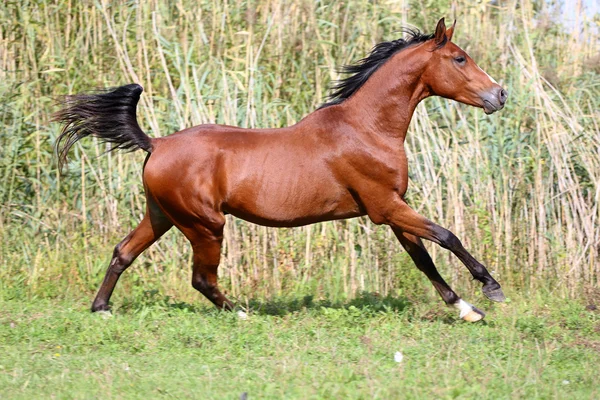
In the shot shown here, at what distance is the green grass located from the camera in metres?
4.41

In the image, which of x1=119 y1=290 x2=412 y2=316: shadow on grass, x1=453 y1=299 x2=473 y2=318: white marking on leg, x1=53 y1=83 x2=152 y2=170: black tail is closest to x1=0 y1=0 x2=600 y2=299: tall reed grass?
x1=119 y1=290 x2=412 y2=316: shadow on grass

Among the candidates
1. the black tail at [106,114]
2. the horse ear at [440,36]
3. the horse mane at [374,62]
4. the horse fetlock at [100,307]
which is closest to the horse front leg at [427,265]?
the horse mane at [374,62]

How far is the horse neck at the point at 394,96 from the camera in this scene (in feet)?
20.2

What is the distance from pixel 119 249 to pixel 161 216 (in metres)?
0.45

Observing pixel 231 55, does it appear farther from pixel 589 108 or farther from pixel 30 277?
pixel 589 108

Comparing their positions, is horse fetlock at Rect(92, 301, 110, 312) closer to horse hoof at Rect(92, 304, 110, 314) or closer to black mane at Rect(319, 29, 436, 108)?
horse hoof at Rect(92, 304, 110, 314)

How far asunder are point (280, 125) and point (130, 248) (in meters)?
2.29

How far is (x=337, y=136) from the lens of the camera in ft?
20.2

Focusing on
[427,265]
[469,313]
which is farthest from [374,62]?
[469,313]

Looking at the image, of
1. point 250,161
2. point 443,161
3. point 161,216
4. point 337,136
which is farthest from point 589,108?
point 161,216

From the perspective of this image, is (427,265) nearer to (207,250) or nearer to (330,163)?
(330,163)

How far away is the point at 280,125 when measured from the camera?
→ 812 cm

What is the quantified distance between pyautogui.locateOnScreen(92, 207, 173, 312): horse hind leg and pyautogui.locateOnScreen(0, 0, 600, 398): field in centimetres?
25

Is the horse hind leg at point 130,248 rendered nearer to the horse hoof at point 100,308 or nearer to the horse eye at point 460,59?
the horse hoof at point 100,308
